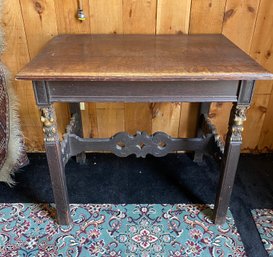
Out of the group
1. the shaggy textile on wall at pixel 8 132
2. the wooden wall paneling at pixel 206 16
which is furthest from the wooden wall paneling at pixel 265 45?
the shaggy textile on wall at pixel 8 132

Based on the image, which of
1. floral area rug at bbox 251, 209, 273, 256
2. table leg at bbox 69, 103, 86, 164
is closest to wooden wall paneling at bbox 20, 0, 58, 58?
table leg at bbox 69, 103, 86, 164

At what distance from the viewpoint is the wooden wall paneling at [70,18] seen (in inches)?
55.9

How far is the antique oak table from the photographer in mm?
985

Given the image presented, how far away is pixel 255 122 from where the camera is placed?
1769mm

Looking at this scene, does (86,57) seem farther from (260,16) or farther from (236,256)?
(236,256)

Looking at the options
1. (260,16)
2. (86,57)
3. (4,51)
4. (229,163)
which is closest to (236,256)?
(229,163)

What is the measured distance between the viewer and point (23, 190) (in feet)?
5.27

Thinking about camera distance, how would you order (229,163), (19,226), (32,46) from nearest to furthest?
(229,163), (19,226), (32,46)

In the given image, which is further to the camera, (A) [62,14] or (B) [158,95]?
(A) [62,14]

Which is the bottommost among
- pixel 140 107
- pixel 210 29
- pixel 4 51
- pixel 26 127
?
pixel 26 127

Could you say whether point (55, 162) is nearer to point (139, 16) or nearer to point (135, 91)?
point (135, 91)

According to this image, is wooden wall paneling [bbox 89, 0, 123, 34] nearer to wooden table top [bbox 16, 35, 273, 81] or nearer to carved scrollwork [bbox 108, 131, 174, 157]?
wooden table top [bbox 16, 35, 273, 81]

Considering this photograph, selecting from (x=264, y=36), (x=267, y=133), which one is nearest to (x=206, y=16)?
(x=264, y=36)

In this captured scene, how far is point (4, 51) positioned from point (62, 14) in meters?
0.37
